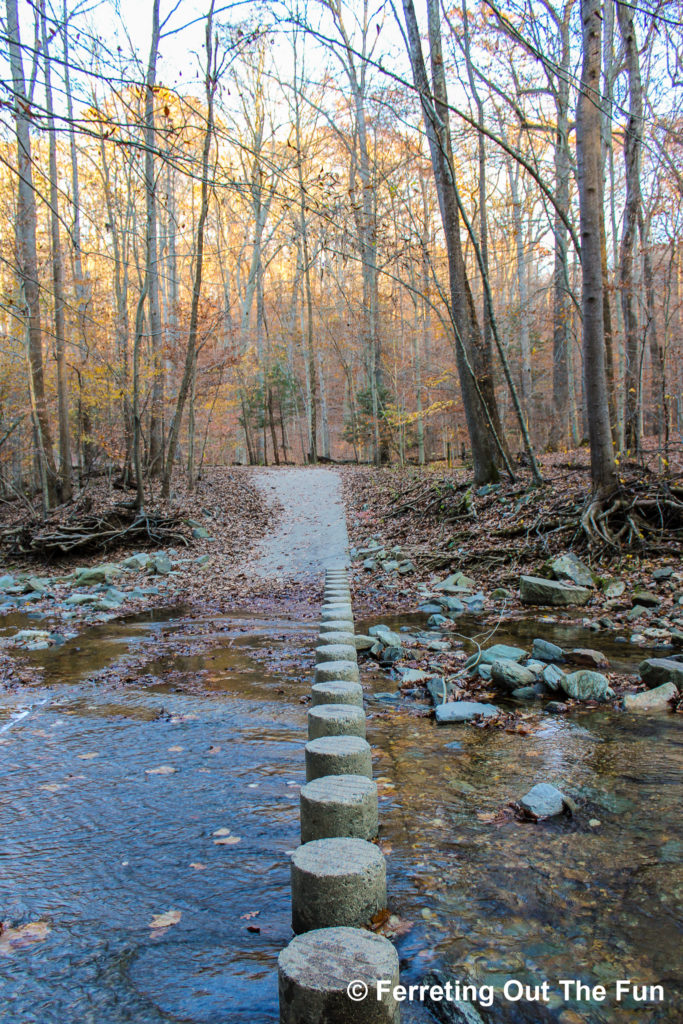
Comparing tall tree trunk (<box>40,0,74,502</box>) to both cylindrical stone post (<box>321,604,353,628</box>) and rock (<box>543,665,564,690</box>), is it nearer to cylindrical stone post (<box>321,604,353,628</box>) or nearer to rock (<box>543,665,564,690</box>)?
cylindrical stone post (<box>321,604,353,628</box>)

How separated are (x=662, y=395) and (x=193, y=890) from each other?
32.6ft

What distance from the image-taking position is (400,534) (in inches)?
445

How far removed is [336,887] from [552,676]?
114 inches

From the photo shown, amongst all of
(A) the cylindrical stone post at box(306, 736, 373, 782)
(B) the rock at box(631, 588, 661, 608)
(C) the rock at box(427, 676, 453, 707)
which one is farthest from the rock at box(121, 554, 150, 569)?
(A) the cylindrical stone post at box(306, 736, 373, 782)

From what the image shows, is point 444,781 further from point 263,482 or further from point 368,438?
point 368,438

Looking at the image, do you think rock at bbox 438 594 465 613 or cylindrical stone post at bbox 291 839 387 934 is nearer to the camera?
cylindrical stone post at bbox 291 839 387 934

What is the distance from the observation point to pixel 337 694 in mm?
3316

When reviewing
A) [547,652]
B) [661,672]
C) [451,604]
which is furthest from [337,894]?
[451,604]

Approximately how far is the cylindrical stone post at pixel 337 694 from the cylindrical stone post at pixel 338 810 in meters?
0.89

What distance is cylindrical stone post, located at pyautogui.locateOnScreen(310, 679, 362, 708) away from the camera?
331cm

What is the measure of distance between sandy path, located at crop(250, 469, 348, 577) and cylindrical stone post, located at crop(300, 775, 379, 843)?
751 cm

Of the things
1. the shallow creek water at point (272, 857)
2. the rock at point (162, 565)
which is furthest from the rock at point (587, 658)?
the rock at point (162, 565)

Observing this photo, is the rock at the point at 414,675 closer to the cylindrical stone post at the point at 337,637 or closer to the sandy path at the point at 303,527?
the cylindrical stone post at the point at 337,637

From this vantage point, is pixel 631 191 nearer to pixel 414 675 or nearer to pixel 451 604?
pixel 451 604
